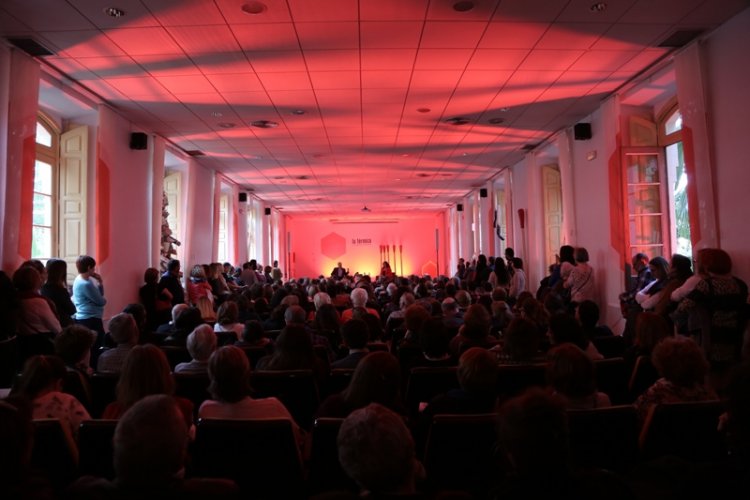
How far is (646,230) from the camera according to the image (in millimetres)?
8539

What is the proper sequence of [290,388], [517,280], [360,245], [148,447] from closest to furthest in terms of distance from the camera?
1. [148,447]
2. [290,388]
3. [517,280]
4. [360,245]

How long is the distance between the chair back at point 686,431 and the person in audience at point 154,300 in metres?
7.38

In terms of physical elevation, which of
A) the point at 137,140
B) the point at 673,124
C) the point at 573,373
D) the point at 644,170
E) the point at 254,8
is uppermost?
the point at 254,8

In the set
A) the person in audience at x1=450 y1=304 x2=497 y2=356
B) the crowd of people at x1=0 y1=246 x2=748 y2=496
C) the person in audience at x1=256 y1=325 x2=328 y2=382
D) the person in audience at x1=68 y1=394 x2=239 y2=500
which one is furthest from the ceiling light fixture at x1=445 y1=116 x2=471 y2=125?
the person in audience at x1=68 y1=394 x2=239 y2=500

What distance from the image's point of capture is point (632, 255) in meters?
8.34

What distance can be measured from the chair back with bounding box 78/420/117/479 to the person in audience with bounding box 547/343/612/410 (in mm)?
1944

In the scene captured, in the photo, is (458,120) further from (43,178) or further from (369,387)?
(369,387)

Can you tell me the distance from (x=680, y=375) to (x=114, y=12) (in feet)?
16.9

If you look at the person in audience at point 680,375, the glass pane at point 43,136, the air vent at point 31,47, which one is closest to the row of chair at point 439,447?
the person in audience at point 680,375

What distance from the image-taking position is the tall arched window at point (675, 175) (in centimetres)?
820

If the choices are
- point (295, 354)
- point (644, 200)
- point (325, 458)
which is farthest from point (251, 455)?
point (644, 200)

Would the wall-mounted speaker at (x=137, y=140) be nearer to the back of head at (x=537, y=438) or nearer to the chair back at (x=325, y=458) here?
the chair back at (x=325, y=458)

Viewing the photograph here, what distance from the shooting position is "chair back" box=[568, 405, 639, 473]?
238 cm

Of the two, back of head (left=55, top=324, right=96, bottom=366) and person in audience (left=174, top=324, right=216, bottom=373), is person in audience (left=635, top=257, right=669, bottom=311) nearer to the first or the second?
person in audience (left=174, top=324, right=216, bottom=373)
